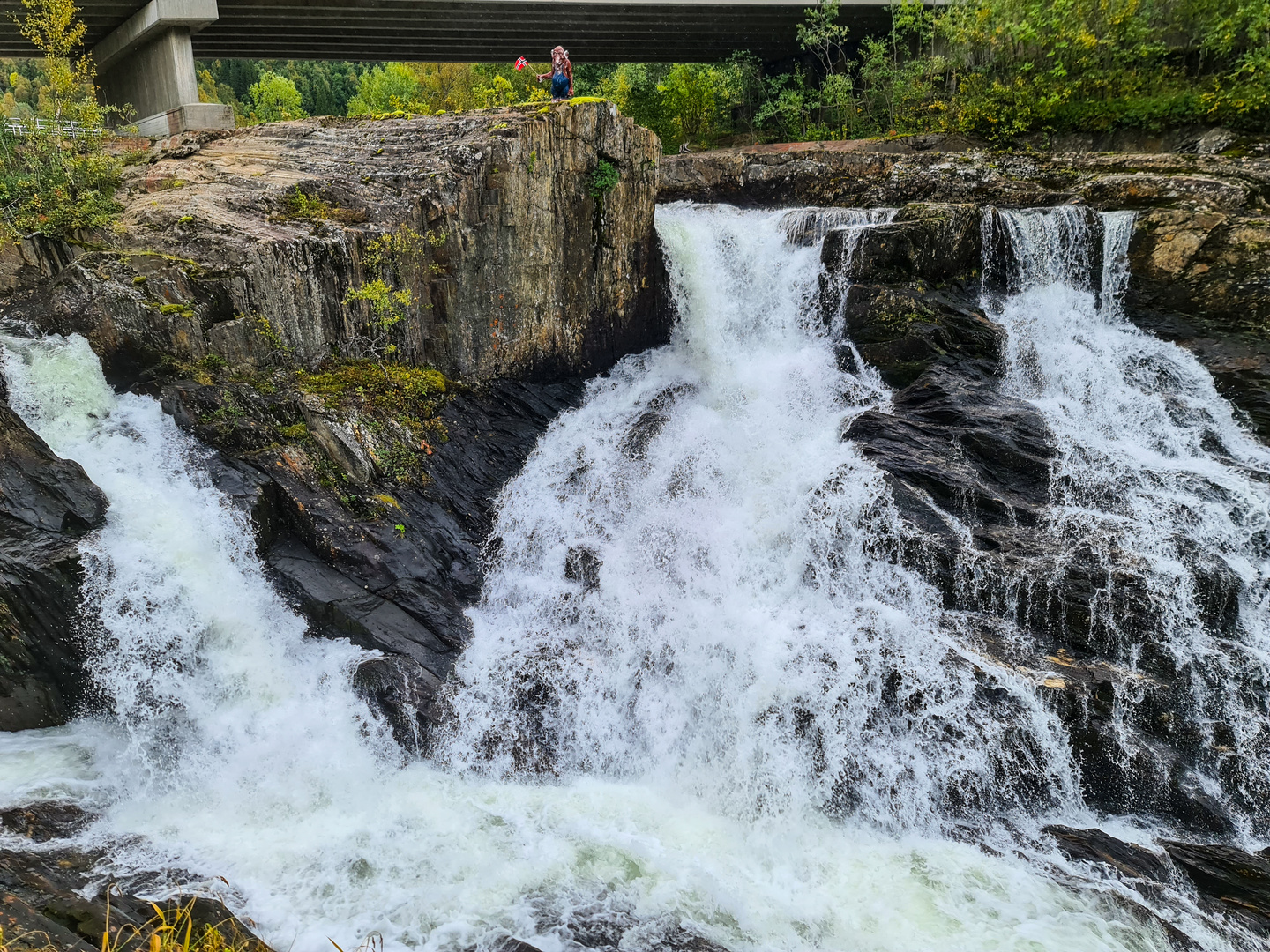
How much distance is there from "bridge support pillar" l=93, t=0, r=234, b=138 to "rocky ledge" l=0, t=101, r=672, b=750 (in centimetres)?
527

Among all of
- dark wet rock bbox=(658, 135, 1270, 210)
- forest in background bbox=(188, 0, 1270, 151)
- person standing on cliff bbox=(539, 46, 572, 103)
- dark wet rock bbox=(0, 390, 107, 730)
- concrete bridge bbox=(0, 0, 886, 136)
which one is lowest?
dark wet rock bbox=(0, 390, 107, 730)

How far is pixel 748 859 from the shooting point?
7.95 m

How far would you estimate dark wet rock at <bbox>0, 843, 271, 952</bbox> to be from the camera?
17.0ft

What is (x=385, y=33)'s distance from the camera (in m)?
23.3

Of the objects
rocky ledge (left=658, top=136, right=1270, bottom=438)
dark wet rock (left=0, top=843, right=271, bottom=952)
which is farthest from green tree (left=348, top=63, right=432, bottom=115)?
dark wet rock (left=0, top=843, right=271, bottom=952)

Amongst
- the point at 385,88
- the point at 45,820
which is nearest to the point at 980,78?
the point at 45,820

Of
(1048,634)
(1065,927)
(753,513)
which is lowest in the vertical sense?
(1065,927)

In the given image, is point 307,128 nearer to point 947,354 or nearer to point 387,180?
point 387,180

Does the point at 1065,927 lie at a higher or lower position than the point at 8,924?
lower

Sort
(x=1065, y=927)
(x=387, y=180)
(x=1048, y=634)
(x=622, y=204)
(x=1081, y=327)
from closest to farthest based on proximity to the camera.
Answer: (x=1065, y=927) < (x=1048, y=634) < (x=387, y=180) < (x=1081, y=327) < (x=622, y=204)

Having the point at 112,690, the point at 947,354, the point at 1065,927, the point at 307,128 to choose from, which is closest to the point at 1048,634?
the point at 1065,927

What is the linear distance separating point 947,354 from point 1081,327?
2861 mm

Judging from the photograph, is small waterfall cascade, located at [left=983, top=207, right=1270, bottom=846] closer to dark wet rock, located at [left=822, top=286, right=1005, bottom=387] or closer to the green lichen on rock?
dark wet rock, located at [left=822, top=286, right=1005, bottom=387]

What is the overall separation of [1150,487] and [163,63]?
953 inches
